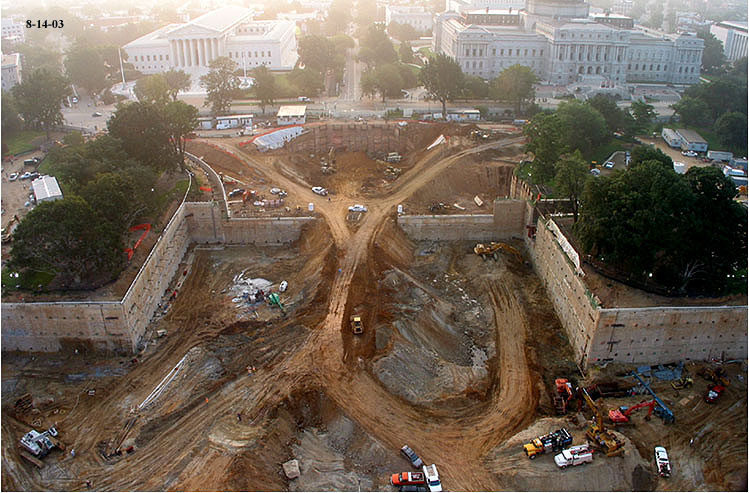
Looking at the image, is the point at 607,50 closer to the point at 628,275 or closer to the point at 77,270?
the point at 628,275

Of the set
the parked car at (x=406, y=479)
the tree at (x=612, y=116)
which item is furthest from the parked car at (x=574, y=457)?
the tree at (x=612, y=116)

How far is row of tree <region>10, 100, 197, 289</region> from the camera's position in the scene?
1681 inches

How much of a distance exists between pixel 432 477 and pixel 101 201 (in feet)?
110

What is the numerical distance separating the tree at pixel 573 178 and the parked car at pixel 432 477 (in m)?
29.1

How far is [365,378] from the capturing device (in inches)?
1583

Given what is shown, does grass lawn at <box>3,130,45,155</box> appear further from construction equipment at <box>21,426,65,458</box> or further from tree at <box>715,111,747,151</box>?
tree at <box>715,111,747,151</box>

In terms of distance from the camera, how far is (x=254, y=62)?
132 meters

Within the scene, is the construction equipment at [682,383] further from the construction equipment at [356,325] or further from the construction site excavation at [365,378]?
the construction equipment at [356,325]

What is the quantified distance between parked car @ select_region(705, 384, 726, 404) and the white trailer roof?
5698cm

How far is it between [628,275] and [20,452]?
4357 centimetres

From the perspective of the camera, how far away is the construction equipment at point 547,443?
34625mm

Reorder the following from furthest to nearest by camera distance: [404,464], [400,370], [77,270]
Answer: [77,270] → [400,370] → [404,464]

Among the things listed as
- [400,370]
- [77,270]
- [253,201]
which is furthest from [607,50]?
[77,270]

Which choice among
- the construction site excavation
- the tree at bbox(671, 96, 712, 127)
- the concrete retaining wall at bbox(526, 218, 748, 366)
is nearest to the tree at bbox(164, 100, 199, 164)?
the construction site excavation
